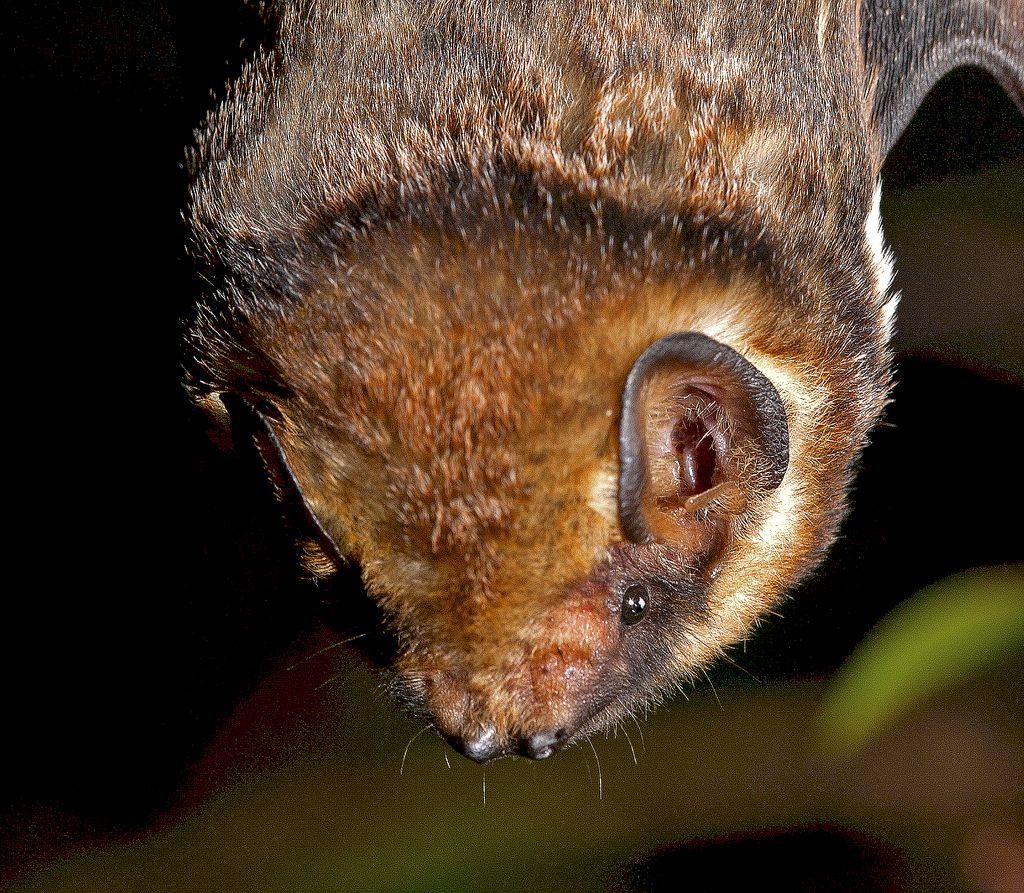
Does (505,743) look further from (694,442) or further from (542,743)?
(694,442)

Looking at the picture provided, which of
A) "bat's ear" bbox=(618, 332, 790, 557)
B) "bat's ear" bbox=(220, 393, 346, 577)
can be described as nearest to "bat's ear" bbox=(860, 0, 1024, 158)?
"bat's ear" bbox=(618, 332, 790, 557)

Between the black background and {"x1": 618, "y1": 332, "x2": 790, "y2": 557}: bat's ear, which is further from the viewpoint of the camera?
the black background

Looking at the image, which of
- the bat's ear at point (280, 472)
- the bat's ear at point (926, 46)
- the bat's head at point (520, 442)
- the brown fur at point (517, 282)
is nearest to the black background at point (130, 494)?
the bat's ear at point (926, 46)

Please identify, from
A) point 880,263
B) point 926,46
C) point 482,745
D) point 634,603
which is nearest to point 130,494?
point 482,745

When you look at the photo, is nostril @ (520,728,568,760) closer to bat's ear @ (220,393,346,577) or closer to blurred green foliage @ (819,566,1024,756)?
bat's ear @ (220,393,346,577)

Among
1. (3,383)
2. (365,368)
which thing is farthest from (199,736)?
A: (365,368)

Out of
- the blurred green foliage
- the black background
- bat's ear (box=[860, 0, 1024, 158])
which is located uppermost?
bat's ear (box=[860, 0, 1024, 158])

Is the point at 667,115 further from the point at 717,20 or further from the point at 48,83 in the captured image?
the point at 48,83
